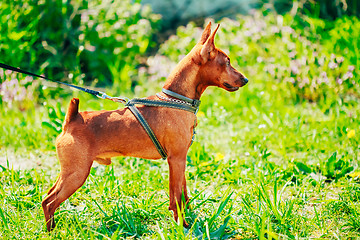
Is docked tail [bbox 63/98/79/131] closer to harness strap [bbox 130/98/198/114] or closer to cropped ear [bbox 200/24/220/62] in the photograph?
harness strap [bbox 130/98/198/114]

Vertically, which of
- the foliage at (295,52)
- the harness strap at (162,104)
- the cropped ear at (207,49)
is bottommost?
the harness strap at (162,104)

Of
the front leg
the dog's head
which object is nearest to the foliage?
the dog's head

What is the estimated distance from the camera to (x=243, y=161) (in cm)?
384

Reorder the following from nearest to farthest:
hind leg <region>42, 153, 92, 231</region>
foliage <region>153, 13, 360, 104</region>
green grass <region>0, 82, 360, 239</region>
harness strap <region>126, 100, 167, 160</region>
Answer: hind leg <region>42, 153, 92, 231</region>, harness strap <region>126, 100, 167, 160</region>, green grass <region>0, 82, 360, 239</region>, foliage <region>153, 13, 360, 104</region>

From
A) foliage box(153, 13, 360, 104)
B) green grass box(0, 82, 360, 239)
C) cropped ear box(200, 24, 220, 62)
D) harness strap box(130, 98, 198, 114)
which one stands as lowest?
green grass box(0, 82, 360, 239)

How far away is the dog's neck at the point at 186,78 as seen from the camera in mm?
2670

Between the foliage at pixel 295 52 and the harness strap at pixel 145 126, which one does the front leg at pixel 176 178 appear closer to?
the harness strap at pixel 145 126

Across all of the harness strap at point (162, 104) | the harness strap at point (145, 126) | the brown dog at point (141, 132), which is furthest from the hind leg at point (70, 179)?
the harness strap at point (162, 104)

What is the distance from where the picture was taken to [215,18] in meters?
8.54

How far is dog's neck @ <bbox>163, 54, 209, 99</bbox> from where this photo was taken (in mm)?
2670

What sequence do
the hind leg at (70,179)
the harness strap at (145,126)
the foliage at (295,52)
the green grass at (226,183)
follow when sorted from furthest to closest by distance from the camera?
the foliage at (295,52) → the green grass at (226,183) → the harness strap at (145,126) → the hind leg at (70,179)

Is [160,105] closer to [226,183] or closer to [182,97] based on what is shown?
[182,97]

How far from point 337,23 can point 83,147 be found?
222 inches

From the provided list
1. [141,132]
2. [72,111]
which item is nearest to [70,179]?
[72,111]
